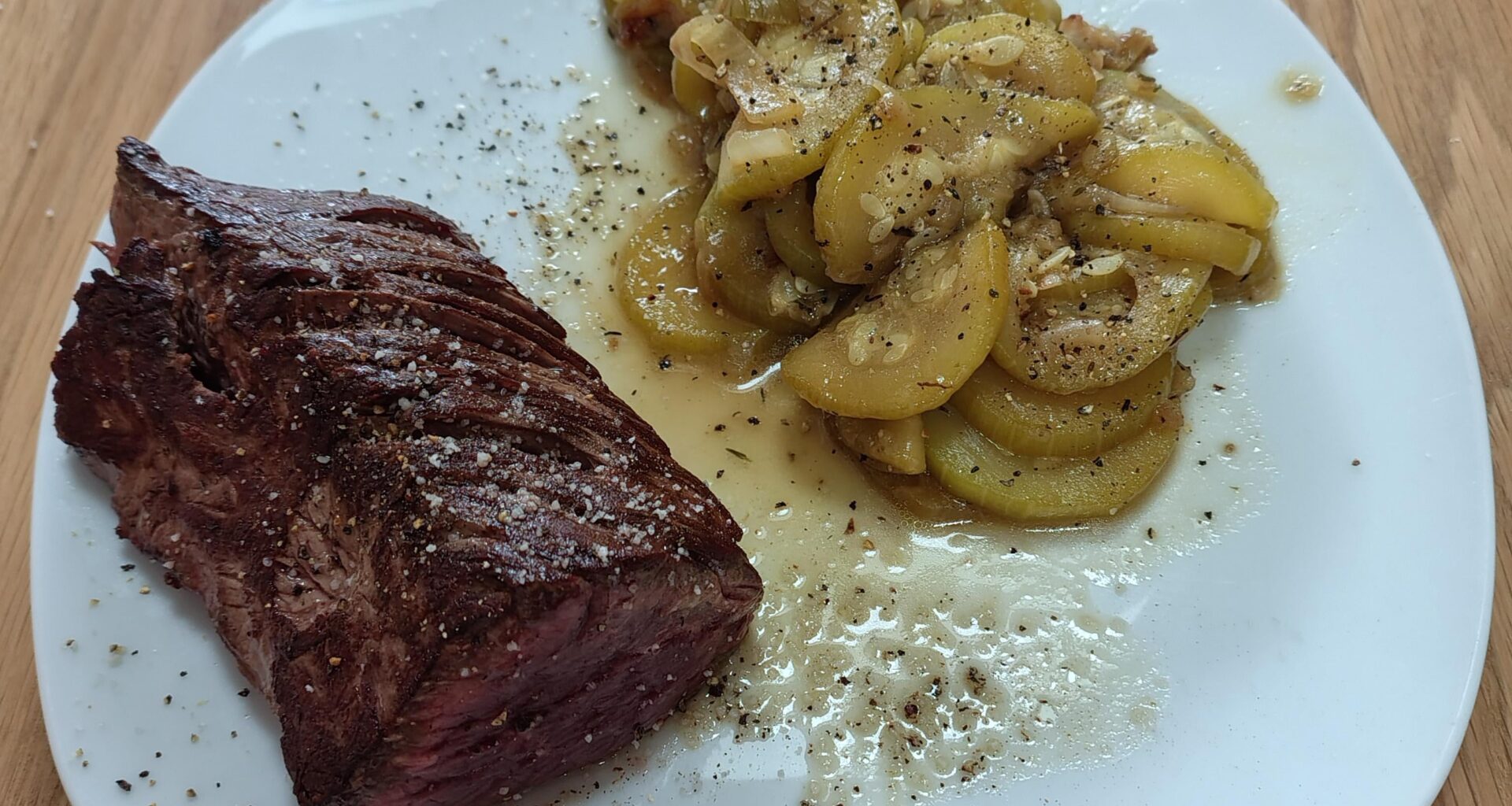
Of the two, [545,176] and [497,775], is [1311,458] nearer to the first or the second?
[497,775]

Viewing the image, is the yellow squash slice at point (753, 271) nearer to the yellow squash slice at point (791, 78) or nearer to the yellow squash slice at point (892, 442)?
the yellow squash slice at point (791, 78)

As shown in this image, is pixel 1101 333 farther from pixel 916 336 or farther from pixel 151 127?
pixel 151 127

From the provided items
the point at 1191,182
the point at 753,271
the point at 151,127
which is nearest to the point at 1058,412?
the point at 1191,182

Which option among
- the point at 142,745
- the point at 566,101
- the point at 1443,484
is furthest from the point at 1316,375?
the point at 142,745

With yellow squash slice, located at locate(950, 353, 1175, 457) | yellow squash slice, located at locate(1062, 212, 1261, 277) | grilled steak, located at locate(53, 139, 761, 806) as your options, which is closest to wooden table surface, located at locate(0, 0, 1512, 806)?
grilled steak, located at locate(53, 139, 761, 806)

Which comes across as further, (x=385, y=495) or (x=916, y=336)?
(x=916, y=336)

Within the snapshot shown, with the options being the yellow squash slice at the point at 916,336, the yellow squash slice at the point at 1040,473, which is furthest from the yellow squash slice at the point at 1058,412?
the yellow squash slice at the point at 916,336
